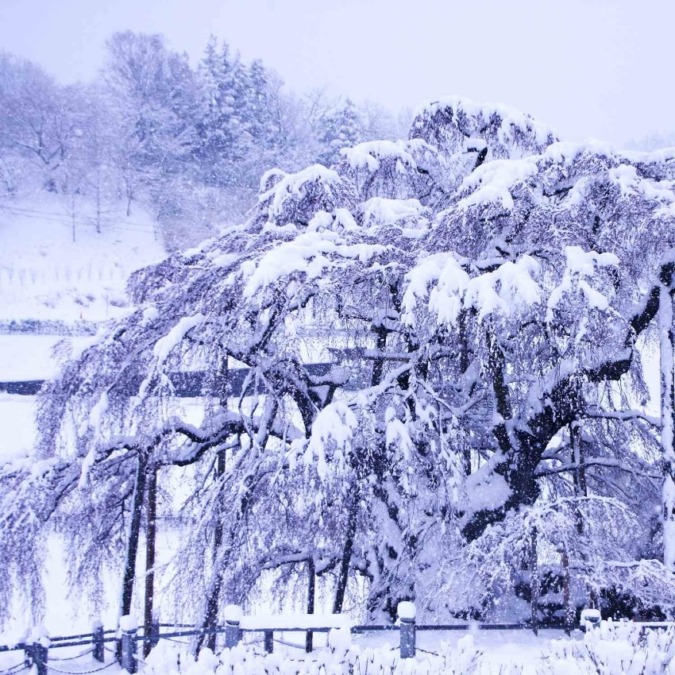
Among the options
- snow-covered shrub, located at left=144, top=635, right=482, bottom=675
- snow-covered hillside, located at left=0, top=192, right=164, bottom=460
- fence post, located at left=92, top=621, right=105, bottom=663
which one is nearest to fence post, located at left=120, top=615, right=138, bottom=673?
snow-covered shrub, located at left=144, top=635, right=482, bottom=675

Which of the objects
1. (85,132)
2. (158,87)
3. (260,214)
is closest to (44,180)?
(85,132)

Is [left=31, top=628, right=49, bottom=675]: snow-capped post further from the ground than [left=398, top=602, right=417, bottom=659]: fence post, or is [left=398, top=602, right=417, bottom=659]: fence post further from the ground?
[left=398, top=602, right=417, bottom=659]: fence post

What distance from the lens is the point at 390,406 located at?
7.67 metres

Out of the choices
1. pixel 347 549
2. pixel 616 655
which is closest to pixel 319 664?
pixel 616 655

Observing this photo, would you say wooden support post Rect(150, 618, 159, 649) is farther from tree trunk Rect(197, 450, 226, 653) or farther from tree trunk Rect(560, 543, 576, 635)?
tree trunk Rect(560, 543, 576, 635)

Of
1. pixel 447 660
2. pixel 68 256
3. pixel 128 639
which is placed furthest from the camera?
pixel 68 256

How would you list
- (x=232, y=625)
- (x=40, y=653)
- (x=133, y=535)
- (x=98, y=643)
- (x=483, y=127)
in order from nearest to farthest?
(x=232, y=625) < (x=40, y=653) < (x=133, y=535) < (x=98, y=643) < (x=483, y=127)

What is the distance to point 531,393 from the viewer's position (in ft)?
26.9

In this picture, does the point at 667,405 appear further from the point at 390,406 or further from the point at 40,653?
the point at 40,653

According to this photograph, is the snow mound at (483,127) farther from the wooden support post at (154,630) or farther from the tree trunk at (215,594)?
the wooden support post at (154,630)

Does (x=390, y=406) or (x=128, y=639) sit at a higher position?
(x=390, y=406)

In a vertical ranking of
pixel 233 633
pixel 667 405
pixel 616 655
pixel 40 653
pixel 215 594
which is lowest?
pixel 40 653

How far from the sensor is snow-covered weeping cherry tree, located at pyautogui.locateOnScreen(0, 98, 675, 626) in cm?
708

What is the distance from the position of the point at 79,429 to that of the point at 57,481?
907 millimetres
